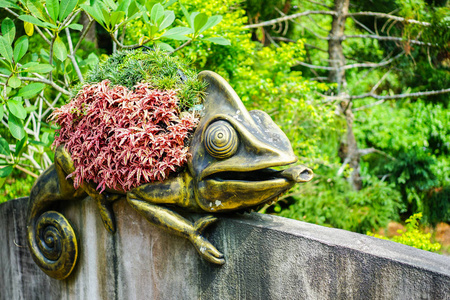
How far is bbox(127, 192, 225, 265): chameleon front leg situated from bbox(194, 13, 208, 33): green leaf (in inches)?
52.9

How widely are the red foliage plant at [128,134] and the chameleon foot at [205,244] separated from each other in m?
0.36

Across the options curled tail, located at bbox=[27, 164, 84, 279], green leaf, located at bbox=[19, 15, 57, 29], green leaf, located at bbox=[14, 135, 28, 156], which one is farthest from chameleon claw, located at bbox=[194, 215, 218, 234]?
green leaf, located at bbox=[14, 135, 28, 156]

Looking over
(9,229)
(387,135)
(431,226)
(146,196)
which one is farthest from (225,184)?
(387,135)

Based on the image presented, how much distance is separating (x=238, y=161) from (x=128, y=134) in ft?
2.29

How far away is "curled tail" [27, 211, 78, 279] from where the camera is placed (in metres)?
3.05

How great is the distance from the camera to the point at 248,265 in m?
2.34

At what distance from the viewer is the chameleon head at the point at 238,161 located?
7.08ft

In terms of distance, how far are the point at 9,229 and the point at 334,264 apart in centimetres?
304

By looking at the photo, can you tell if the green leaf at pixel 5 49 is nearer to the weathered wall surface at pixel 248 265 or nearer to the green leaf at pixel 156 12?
the green leaf at pixel 156 12

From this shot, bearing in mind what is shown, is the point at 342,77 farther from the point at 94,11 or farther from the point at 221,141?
the point at 221,141

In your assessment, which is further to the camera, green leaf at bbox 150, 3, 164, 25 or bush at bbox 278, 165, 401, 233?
bush at bbox 278, 165, 401, 233

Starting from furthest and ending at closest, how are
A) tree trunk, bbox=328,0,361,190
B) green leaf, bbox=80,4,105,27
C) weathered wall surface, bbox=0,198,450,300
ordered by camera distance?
tree trunk, bbox=328,0,361,190 < green leaf, bbox=80,4,105,27 < weathered wall surface, bbox=0,198,450,300

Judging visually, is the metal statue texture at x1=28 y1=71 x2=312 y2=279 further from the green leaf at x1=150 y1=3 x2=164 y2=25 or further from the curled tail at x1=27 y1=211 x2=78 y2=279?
the green leaf at x1=150 y1=3 x2=164 y2=25

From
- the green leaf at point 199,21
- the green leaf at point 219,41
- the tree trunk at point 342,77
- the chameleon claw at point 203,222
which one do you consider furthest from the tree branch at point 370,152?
the chameleon claw at point 203,222
